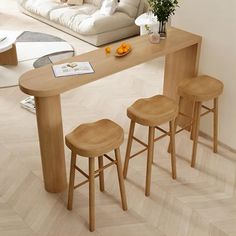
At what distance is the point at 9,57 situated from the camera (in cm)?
530

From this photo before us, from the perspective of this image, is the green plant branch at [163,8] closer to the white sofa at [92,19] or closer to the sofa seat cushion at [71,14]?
the white sofa at [92,19]

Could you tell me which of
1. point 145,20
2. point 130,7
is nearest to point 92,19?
point 130,7

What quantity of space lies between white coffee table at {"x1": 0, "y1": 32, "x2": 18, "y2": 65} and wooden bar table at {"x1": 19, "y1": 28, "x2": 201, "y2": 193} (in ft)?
7.05

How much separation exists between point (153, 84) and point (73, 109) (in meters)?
1.07

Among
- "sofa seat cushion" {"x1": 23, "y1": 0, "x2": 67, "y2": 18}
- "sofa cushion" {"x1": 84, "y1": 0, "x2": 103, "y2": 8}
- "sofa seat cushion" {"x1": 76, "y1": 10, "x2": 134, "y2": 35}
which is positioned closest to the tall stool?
"sofa seat cushion" {"x1": 76, "y1": 10, "x2": 134, "y2": 35}

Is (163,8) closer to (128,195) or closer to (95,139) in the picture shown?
(95,139)

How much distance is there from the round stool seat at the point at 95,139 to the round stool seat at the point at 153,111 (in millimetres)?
216

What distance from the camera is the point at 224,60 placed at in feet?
11.4

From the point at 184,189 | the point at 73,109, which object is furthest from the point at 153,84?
the point at 184,189

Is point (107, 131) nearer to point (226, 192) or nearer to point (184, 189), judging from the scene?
point (184, 189)

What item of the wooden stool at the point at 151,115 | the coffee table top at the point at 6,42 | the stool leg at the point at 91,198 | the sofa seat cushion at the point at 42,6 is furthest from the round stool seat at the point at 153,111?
the sofa seat cushion at the point at 42,6

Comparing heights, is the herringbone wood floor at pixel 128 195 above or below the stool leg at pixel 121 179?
below

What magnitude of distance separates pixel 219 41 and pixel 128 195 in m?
1.48

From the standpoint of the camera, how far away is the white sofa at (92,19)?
5855 mm
